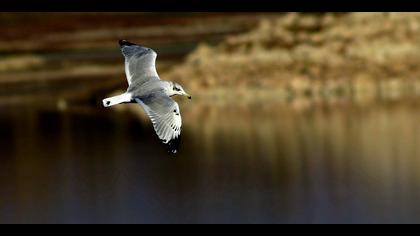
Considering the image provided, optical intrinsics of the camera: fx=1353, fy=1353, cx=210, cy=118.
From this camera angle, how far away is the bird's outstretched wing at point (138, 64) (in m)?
10.3

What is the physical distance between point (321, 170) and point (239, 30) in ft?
42.8

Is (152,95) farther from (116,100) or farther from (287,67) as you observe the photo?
(287,67)

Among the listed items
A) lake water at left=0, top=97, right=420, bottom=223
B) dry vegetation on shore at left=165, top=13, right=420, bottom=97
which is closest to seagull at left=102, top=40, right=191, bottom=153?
lake water at left=0, top=97, right=420, bottom=223

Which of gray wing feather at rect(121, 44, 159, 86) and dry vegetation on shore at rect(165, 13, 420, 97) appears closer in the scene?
gray wing feather at rect(121, 44, 159, 86)

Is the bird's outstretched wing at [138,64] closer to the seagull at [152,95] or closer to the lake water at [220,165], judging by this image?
the seagull at [152,95]

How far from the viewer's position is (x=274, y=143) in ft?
60.7

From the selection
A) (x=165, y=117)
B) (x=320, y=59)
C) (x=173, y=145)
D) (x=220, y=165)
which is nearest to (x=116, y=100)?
(x=165, y=117)

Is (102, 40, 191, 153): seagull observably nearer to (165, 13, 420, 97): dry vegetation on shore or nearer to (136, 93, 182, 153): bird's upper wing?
(136, 93, 182, 153): bird's upper wing

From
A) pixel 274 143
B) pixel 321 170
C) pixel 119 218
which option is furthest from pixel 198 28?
pixel 119 218

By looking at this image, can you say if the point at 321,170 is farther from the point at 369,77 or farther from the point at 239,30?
the point at 239,30

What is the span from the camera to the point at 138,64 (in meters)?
10.5

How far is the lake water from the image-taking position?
14.1 m

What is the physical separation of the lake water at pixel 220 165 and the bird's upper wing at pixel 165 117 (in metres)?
4.21

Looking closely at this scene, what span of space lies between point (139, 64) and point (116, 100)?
1.27 meters
